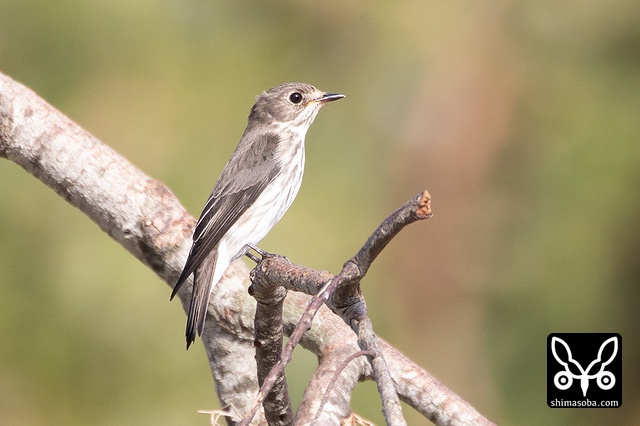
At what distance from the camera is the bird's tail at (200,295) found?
11.0 ft

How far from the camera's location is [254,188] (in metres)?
3.79

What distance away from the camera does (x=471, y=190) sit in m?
6.32

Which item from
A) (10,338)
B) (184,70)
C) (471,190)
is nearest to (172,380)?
(10,338)

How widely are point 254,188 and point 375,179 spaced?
2.25 m

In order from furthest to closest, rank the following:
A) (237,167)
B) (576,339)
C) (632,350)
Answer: (632,350)
(576,339)
(237,167)

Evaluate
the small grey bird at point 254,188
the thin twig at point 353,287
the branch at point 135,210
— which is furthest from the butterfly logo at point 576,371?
the thin twig at point 353,287

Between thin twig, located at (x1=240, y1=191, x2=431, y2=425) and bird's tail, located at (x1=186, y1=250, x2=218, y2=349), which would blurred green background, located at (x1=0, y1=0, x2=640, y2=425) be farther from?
thin twig, located at (x1=240, y1=191, x2=431, y2=425)

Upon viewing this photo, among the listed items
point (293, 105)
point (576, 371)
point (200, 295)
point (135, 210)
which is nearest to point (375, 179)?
point (293, 105)

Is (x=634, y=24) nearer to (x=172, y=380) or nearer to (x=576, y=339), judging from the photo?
(x=576, y=339)

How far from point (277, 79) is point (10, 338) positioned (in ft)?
7.05
